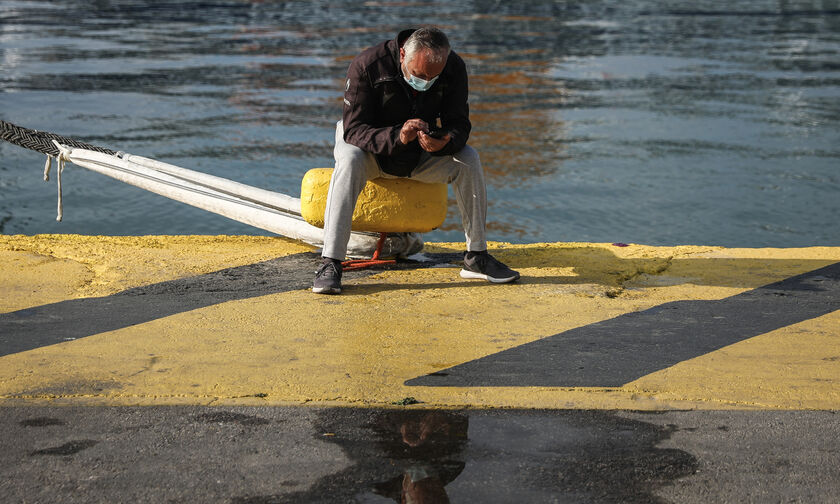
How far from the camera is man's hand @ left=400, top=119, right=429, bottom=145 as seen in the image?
454cm

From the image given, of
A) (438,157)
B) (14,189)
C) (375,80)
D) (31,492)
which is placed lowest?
(14,189)

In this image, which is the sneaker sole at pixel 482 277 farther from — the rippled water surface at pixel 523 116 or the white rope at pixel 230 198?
the rippled water surface at pixel 523 116

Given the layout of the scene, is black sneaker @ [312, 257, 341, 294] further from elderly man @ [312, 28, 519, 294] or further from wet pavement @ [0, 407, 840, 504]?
wet pavement @ [0, 407, 840, 504]

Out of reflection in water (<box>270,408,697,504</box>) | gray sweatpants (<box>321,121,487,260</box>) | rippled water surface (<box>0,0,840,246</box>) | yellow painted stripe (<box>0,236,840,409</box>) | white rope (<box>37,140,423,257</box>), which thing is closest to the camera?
reflection in water (<box>270,408,697,504</box>)

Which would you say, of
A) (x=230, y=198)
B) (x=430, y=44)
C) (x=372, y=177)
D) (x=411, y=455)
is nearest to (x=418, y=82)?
(x=430, y=44)

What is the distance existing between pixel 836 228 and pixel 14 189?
8.30 metres

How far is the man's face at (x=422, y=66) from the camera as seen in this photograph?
4461 mm

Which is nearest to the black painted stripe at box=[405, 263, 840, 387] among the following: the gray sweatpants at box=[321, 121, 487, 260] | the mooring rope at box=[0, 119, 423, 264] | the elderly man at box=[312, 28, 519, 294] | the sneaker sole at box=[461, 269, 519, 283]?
the sneaker sole at box=[461, 269, 519, 283]

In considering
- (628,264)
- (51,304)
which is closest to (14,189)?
(51,304)

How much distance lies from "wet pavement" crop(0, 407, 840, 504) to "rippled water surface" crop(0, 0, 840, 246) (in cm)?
521

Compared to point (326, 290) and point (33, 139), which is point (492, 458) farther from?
point (33, 139)

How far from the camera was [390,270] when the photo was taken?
514 cm

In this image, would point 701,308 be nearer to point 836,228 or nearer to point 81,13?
point 836,228

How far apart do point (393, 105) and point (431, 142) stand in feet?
1.11
